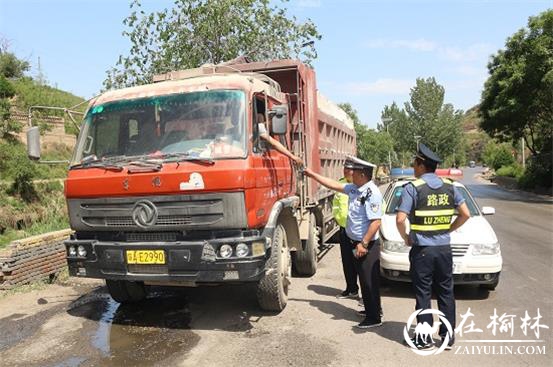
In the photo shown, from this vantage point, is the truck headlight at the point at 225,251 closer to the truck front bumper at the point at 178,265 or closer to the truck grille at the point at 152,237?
the truck front bumper at the point at 178,265

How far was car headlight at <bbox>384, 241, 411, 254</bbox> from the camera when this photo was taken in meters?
5.78

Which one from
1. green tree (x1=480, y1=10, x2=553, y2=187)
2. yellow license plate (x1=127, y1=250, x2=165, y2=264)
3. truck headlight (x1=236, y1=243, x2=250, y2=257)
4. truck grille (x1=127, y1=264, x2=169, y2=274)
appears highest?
green tree (x1=480, y1=10, x2=553, y2=187)

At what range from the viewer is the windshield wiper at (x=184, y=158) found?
Answer: 445 centimetres

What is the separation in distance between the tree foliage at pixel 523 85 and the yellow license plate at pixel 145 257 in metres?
18.0

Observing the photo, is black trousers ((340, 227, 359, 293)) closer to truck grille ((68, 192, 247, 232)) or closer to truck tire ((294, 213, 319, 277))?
truck tire ((294, 213, 319, 277))

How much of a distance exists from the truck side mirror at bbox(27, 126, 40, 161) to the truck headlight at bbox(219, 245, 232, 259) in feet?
8.21

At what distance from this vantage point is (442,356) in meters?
4.18

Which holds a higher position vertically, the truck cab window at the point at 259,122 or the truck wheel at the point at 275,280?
the truck cab window at the point at 259,122

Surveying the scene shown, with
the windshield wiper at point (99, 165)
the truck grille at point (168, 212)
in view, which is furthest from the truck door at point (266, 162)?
the windshield wiper at point (99, 165)

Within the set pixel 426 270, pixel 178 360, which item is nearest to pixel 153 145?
pixel 178 360

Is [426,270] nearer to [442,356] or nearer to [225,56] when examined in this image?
[442,356]

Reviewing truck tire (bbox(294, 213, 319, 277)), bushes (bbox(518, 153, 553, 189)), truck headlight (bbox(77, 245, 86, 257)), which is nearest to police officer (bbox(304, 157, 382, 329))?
truck tire (bbox(294, 213, 319, 277))

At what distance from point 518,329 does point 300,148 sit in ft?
11.2

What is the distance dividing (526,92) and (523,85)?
437 millimetres
